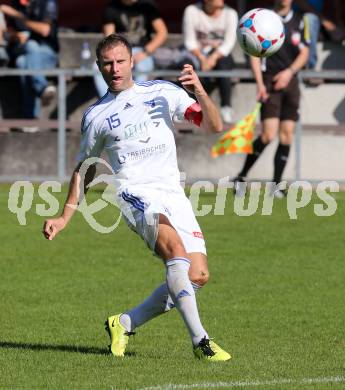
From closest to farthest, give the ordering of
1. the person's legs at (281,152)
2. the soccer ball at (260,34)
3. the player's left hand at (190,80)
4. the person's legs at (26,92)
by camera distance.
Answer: the player's left hand at (190,80), the soccer ball at (260,34), the person's legs at (281,152), the person's legs at (26,92)

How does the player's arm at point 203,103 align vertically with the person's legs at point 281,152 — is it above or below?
above

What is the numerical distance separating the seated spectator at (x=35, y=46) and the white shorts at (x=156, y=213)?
10.5 m

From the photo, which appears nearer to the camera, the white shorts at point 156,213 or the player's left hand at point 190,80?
the player's left hand at point 190,80

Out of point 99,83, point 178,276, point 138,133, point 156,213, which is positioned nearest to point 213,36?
point 99,83

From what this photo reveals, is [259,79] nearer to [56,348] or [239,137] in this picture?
[239,137]

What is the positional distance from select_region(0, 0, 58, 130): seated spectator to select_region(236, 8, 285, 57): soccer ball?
21.9ft

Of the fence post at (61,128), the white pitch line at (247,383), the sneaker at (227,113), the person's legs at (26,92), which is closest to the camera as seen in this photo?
the white pitch line at (247,383)

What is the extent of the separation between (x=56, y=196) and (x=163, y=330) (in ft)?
25.3

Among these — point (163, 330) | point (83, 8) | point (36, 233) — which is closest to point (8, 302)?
point (163, 330)

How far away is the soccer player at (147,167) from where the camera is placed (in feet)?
26.3

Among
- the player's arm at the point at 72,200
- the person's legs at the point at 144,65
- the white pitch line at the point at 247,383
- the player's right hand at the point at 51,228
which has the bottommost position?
the person's legs at the point at 144,65

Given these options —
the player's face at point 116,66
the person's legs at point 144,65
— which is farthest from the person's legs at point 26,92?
the player's face at point 116,66

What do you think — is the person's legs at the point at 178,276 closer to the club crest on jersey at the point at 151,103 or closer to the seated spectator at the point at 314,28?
the club crest on jersey at the point at 151,103

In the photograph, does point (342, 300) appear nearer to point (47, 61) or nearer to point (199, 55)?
point (199, 55)
